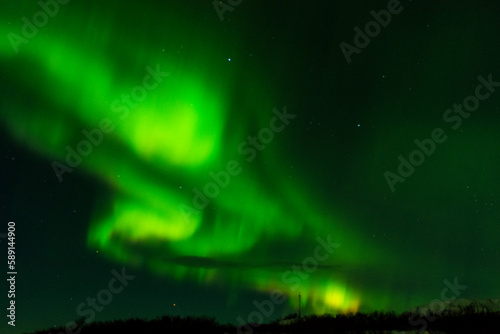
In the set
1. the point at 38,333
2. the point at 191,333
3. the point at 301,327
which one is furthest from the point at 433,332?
the point at 38,333

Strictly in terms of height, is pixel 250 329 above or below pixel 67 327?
above

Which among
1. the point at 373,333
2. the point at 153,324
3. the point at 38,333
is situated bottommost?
the point at 38,333

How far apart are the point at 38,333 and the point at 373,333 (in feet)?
29.5

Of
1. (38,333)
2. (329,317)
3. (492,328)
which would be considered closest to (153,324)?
(38,333)

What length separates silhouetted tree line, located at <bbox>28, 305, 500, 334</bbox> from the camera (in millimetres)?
11938

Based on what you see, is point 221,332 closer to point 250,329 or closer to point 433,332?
point 250,329

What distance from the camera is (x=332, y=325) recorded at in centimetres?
1285

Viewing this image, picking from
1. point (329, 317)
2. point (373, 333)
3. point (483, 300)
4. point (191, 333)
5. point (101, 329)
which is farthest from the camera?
point (483, 300)

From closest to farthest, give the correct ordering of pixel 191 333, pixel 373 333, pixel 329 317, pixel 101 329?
1. pixel 373 333
2. pixel 191 333
3. pixel 101 329
4. pixel 329 317

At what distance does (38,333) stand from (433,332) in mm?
10220

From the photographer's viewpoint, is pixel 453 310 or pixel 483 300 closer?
pixel 453 310

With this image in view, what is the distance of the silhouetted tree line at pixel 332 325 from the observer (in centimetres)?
1194

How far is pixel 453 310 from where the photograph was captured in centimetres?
1491

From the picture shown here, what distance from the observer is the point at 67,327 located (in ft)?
45.5
